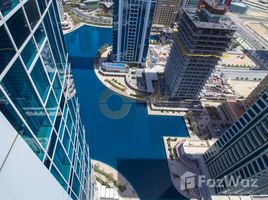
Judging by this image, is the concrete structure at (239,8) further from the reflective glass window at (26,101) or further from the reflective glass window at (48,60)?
the reflective glass window at (26,101)

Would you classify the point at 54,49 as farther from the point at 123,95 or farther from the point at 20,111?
the point at 123,95

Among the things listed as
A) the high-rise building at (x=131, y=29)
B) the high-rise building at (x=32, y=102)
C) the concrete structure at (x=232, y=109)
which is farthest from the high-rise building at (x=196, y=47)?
the high-rise building at (x=32, y=102)

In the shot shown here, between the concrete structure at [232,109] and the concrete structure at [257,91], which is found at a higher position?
the concrete structure at [257,91]

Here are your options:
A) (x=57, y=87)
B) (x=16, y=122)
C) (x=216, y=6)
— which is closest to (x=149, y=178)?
(x=57, y=87)

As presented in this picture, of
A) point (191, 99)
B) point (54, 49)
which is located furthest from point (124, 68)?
point (54, 49)

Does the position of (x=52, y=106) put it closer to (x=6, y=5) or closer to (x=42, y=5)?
(x=42, y=5)

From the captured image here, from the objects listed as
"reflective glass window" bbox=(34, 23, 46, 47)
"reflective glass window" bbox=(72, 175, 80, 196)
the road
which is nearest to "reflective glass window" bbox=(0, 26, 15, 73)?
"reflective glass window" bbox=(34, 23, 46, 47)
